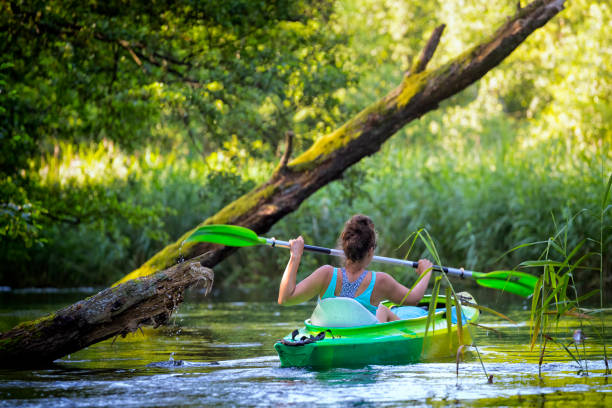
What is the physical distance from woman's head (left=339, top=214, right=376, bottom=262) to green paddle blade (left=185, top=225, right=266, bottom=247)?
67 cm

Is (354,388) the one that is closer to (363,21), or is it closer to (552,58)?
(552,58)

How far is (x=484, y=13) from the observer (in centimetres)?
2412

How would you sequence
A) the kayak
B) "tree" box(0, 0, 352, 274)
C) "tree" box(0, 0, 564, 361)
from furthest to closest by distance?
"tree" box(0, 0, 352, 274)
"tree" box(0, 0, 564, 361)
the kayak

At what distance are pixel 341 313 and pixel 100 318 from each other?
1621 mm

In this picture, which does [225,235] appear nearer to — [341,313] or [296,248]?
[296,248]

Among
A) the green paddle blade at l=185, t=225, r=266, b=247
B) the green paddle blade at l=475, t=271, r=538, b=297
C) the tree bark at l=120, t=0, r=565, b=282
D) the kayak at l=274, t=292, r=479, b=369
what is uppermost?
the tree bark at l=120, t=0, r=565, b=282

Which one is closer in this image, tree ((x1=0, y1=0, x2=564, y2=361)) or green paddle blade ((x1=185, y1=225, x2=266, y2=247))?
green paddle blade ((x1=185, y1=225, x2=266, y2=247))

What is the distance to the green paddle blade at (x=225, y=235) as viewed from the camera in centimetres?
567

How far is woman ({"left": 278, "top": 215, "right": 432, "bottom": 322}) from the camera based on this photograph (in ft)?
18.5

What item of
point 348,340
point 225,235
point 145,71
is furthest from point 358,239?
point 145,71

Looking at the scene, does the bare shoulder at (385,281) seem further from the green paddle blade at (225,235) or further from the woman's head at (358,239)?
the green paddle blade at (225,235)

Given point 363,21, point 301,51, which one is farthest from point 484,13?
point 301,51

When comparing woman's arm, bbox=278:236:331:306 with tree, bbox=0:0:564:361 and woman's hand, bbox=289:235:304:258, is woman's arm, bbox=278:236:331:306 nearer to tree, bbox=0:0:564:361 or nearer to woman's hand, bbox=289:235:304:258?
woman's hand, bbox=289:235:304:258

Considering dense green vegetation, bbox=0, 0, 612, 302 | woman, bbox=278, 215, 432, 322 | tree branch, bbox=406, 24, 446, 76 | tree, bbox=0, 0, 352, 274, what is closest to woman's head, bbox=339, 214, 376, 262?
woman, bbox=278, 215, 432, 322
